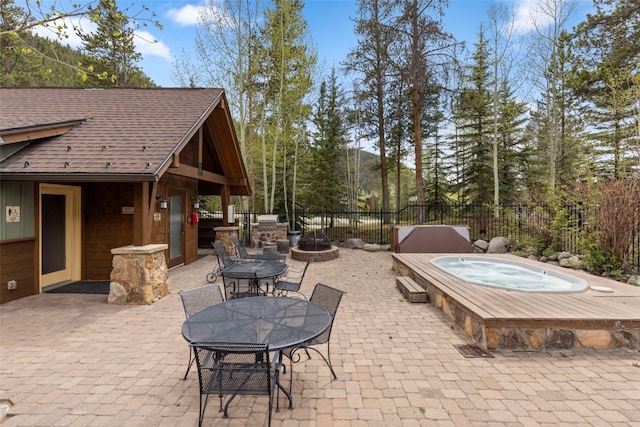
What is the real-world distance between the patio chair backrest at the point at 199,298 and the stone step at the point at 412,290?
3195 millimetres

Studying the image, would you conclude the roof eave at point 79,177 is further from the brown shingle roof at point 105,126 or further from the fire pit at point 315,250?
the fire pit at point 315,250

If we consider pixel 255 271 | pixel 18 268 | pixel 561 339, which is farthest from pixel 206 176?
pixel 561 339

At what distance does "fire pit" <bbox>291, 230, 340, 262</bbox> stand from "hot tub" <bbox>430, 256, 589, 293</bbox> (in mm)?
3265

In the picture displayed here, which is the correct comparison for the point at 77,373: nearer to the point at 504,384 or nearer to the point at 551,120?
the point at 504,384

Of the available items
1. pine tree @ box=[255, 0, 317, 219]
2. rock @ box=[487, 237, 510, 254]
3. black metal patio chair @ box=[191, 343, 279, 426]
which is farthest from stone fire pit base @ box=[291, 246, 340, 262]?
black metal patio chair @ box=[191, 343, 279, 426]

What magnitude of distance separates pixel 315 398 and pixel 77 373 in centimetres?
223

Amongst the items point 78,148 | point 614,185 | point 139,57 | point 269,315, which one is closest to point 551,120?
point 614,185

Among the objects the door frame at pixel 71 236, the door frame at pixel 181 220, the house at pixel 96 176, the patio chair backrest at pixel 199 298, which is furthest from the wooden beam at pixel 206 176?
the patio chair backrest at pixel 199 298

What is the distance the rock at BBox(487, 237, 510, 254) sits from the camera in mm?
9430

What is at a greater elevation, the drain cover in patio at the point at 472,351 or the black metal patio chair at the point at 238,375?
the black metal patio chair at the point at 238,375

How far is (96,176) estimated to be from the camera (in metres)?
4.82

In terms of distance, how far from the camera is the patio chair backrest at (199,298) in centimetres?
291

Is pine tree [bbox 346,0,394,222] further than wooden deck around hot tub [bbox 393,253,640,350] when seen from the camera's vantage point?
Yes

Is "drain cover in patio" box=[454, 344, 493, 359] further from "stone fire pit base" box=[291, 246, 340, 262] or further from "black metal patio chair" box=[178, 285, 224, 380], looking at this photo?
"stone fire pit base" box=[291, 246, 340, 262]
